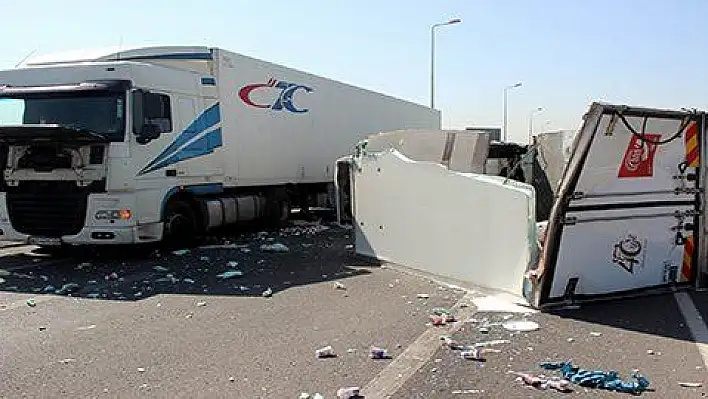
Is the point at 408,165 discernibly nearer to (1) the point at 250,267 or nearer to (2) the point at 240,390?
(1) the point at 250,267

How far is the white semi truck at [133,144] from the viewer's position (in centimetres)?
1015

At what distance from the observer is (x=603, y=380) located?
4.85 metres

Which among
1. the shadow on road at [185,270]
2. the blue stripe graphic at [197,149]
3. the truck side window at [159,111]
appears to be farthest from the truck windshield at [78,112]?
the shadow on road at [185,270]

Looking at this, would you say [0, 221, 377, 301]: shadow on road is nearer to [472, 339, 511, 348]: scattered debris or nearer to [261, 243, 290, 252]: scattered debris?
[261, 243, 290, 252]: scattered debris

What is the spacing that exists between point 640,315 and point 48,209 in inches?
312

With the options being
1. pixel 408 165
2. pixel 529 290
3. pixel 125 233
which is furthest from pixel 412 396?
pixel 125 233

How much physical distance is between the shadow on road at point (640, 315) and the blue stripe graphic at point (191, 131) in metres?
6.48

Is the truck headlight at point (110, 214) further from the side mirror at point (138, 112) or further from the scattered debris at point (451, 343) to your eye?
the scattered debris at point (451, 343)

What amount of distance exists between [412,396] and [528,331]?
2.01m

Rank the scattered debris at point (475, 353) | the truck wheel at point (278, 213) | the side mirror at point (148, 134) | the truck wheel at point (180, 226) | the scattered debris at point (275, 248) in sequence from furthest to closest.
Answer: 1. the truck wheel at point (278, 213)
2. the scattered debris at point (275, 248)
3. the truck wheel at point (180, 226)
4. the side mirror at point (148, 134)
5. the scattered debris at point (475, 353)

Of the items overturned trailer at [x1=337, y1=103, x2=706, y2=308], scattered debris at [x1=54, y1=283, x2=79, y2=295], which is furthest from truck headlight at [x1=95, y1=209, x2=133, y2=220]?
overturned trailer at [x1=337, y1=103, x2=706, y2=308]

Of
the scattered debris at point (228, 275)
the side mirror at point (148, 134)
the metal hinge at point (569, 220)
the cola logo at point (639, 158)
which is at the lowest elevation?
the scattered debris at point (228, 275)

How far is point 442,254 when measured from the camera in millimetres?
8656

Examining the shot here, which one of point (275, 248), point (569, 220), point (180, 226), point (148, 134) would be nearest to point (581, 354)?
point (569, 220)
